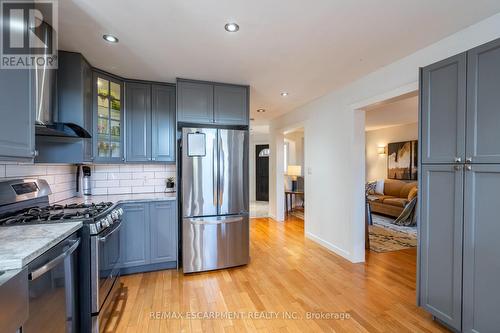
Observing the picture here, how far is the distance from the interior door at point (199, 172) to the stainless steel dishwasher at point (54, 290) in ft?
4.35

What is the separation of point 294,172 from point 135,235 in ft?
15.5

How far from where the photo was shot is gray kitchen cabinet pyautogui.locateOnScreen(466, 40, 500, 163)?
5.09 feet

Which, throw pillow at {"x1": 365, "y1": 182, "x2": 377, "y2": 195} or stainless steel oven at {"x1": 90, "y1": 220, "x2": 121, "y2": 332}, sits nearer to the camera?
stainless steel oven at {"x1": 90, "y1": 220, "x2": 121, "y2": 332}

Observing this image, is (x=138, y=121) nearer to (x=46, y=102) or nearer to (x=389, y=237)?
(x=46, y=102)

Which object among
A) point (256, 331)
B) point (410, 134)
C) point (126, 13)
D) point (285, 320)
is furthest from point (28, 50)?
point (410, 134)

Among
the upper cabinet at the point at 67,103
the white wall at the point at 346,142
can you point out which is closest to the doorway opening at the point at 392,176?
the white wall at the point at 346,142

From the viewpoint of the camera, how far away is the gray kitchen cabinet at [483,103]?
1.55 meters

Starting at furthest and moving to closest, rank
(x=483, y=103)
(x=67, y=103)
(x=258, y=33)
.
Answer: (x=67, y=103)
(x=258, y=33)
(x=483, y=103)

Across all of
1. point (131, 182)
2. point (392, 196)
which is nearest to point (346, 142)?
point (131, 182)

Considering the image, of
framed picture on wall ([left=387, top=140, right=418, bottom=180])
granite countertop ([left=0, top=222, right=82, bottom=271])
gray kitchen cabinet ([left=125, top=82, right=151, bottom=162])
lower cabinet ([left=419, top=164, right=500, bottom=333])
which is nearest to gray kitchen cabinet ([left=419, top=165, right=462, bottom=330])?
lower cabinet ([left=419, top=164, right=500, bottom=333])

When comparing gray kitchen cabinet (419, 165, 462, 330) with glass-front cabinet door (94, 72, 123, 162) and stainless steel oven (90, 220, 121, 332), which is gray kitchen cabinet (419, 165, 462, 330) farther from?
glass-front cabinet door (94, 72, 123, 162)

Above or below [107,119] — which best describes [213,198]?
below

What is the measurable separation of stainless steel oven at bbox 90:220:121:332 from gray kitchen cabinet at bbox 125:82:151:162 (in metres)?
1.17

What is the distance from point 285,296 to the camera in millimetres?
2441
